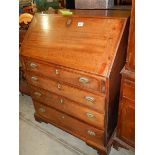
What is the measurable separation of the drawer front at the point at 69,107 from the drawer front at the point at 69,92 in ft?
0.22

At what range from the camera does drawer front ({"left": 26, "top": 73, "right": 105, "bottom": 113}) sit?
5.22ft

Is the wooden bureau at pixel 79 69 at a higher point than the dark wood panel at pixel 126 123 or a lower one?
higher

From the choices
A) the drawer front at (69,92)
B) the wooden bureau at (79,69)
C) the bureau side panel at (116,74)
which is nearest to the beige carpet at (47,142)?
the wooden bureau at (79,69)

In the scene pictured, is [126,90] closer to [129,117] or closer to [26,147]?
[129,117]

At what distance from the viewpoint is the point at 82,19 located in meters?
1.67

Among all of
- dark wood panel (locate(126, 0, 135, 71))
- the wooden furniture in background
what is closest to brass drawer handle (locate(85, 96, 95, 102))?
the wooden furniture in background

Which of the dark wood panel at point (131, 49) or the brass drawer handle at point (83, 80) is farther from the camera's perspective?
the brass drawer handle at point (83, 80)

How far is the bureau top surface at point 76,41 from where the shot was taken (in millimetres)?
1452

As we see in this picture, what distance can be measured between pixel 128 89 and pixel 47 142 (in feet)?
3.86

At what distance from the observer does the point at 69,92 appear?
1.75 m

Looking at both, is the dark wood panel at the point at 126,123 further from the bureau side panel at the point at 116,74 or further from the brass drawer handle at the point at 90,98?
the brass drawer handle at the point at 90,98

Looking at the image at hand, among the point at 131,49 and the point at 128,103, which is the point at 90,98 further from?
the point at 131,49

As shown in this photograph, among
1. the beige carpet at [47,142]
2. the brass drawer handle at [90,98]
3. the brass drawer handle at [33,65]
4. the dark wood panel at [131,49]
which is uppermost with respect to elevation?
the dark wood panel at [131,49]
